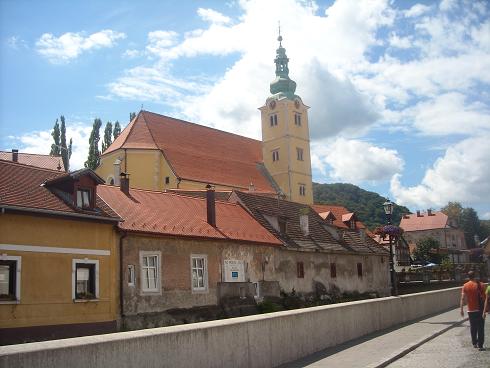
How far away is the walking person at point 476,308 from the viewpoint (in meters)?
12.2

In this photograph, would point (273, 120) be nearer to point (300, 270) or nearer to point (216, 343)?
point (300, 270)

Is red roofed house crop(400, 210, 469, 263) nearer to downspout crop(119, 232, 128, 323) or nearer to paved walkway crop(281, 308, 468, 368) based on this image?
downspout crop(119, 232, 128, 323)

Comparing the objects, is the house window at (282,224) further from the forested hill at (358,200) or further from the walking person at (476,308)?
the forested hill at (358,200)

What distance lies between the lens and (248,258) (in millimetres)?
26344

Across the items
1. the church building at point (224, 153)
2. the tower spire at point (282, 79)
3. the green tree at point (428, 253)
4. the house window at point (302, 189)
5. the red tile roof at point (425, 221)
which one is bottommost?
the green tree at point (428, 253)

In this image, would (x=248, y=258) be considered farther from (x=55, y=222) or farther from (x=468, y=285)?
(x=468, y=285)

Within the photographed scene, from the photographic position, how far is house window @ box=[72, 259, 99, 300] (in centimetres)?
1825

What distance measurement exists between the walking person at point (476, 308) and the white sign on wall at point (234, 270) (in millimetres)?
13359

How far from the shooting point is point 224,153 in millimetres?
62781

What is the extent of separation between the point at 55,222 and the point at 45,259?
1.27 m

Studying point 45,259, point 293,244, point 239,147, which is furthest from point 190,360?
point 239,147

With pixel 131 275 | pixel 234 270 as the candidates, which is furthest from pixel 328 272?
pixel 131 275

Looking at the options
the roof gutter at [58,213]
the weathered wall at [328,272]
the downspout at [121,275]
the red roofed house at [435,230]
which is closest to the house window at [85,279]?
the downspout at [121,275]

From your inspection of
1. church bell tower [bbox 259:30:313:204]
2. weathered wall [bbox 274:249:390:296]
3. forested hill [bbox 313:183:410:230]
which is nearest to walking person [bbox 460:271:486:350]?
weathered wall [bbox 274:249:390:296]
